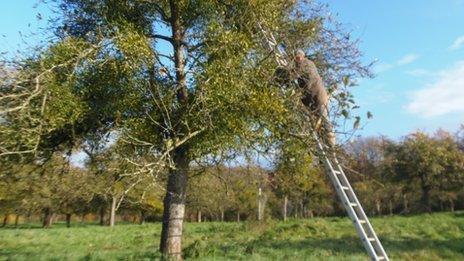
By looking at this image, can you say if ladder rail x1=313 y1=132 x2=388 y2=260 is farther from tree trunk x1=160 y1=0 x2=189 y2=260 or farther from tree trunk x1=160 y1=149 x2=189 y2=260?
tree trunk x1=160 y1=149 x2=189 y2=260

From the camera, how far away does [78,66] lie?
11195 millimetres

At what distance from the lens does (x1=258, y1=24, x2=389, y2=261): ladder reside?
9.23 metres

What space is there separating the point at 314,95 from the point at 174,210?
4.54 m

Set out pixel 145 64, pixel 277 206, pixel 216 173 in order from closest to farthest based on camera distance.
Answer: pixel 145 64, pixel 216 173, pixel 277 206

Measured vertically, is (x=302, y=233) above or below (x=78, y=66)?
below

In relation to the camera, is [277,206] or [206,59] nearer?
[206,59]

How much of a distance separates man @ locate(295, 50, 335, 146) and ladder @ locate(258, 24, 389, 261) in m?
0.24

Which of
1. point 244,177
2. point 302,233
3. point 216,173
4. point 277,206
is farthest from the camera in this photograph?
point 277,206

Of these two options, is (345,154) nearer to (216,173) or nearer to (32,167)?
(216,173)

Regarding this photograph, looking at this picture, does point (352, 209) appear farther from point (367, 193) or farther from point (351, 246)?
point (367, 193)

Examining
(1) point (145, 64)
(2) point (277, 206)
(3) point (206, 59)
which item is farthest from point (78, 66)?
(2) point (277, 206)

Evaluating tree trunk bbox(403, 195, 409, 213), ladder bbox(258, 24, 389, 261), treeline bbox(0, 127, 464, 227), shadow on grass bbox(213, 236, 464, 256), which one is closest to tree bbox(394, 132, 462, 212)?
treeline bbox(0, 127, 464, 227)

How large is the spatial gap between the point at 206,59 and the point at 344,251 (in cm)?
933

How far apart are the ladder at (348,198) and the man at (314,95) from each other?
243mm
